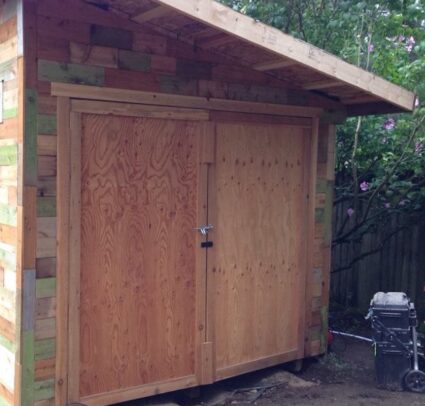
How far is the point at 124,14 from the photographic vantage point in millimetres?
3887

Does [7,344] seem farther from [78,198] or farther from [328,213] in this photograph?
[328,213]

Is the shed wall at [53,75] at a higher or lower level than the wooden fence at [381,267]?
higher

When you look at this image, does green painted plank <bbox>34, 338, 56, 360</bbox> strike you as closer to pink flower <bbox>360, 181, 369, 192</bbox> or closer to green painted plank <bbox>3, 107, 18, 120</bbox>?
green painted plank <bbox>3, 107, 18, 120</bbox>

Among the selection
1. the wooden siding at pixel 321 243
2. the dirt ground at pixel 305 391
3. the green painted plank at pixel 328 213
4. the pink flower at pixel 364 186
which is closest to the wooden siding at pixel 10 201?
the dirt ground at pixel 305 391

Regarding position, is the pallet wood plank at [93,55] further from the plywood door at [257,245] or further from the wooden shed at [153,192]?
the plywood door at [257,245]

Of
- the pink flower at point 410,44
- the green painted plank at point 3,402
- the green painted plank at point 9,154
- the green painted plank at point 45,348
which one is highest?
the pink flower at point 410,44

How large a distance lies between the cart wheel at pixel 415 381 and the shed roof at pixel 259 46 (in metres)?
2.06

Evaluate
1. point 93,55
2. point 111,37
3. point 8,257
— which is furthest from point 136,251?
point 111,37

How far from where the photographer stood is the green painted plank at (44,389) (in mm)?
3701

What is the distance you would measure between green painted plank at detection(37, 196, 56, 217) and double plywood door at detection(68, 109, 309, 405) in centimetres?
15

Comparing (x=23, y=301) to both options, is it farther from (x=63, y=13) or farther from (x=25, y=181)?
(x=63, y=13)

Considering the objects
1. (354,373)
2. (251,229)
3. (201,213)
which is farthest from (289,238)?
(354,373)

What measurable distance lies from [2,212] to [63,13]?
130cm

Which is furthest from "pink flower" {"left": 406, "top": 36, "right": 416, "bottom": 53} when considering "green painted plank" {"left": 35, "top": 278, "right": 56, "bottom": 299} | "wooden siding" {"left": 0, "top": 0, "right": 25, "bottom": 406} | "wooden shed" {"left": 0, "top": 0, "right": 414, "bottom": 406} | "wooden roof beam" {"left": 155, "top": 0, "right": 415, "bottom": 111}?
"green painted plank" {"left": 35, "top": 278, "right": 56, "bottom": 299}
